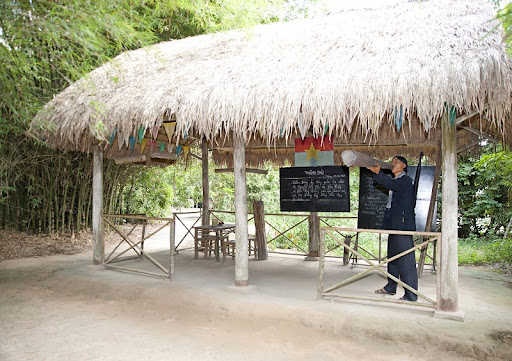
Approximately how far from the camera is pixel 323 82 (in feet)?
13.0

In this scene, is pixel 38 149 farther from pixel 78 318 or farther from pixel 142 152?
pixel 78 318

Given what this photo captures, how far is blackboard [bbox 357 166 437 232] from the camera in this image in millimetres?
5422

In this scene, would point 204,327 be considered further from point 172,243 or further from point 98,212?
point 98,212

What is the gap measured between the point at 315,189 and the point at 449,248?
258 cm

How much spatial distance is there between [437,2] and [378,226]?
123 inches

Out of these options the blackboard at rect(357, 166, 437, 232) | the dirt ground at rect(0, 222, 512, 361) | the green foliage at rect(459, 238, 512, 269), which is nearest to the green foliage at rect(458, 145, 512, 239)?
the green foliage at rect(459, 238, 512, 269)

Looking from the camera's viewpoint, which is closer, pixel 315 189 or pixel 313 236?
pixel 315 189

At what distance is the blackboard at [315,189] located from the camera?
5.75m

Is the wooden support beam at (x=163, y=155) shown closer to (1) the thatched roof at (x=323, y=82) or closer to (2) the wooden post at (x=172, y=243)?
(1) the thatched roof at (x=323, y=82)

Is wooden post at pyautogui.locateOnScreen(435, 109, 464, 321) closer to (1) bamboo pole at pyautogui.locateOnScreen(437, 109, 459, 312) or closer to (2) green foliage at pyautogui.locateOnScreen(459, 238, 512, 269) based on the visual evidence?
(1) bamboo pole at pyautogui.locateOnScreen(437, 109, 459, 312)

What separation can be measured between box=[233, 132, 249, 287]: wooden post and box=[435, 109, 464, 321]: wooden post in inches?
81.5

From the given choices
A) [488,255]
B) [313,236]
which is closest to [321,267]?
[313,236]

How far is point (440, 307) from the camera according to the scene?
364cm

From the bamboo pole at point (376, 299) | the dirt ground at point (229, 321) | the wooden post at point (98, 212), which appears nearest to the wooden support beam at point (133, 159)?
the wooden post at point (98, 212)
